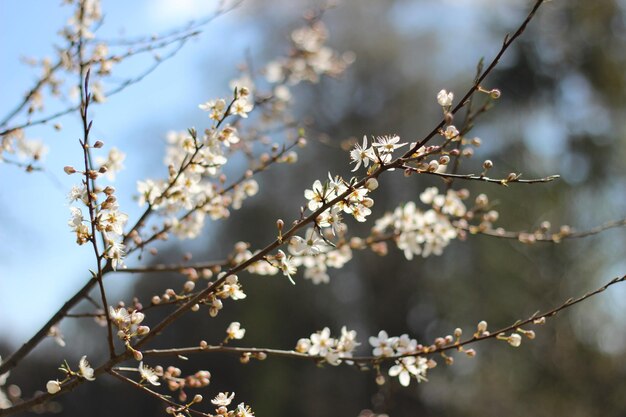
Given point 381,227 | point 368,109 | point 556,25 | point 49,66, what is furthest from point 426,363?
point 368,109

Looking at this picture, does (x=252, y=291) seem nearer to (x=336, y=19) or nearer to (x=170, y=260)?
(x=170, y=260)

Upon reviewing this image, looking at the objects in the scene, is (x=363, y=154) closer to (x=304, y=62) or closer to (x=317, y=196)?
(x=317, y=196)

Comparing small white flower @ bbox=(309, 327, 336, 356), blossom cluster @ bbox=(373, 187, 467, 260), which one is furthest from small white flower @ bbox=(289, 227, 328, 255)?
blossom cluster @ bbox=(373, 187, 467, 260)

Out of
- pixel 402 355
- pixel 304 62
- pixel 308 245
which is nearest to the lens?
pixel 308 245

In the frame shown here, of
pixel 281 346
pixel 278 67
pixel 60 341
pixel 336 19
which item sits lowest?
pixel 60 341

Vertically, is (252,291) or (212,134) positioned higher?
(252,291)

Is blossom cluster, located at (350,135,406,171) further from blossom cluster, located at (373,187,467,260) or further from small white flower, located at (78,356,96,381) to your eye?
blossom cluster, located at (373,187,467,260)

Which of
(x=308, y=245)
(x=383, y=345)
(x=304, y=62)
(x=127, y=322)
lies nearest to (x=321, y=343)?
(x=383, y=345)

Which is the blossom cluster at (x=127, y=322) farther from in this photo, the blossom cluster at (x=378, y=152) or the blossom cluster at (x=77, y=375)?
the blossom cluster at (x=378, y=152)

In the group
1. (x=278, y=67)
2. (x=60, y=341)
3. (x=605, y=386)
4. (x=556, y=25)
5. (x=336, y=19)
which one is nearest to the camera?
(x=60, y=341)
